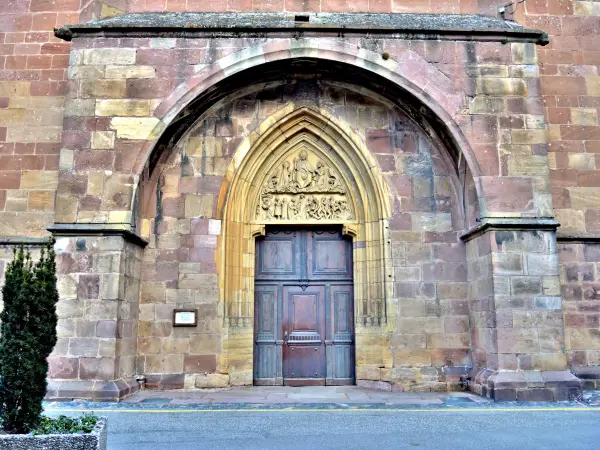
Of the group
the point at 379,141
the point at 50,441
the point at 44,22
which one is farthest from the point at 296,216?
the point at 50,441

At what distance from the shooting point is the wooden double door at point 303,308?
29.8 ft

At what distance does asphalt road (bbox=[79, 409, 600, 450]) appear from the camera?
5121 millimetres

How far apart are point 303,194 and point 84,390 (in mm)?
4577

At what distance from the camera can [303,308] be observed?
930cm

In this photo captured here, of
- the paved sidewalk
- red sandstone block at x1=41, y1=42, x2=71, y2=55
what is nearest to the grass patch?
the paved sidewalk

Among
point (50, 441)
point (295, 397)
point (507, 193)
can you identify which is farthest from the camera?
point (507, 193)

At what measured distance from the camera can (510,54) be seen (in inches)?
343

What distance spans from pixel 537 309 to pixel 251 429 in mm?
4492

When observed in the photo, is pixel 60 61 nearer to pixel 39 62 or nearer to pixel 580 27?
pixel 39 62

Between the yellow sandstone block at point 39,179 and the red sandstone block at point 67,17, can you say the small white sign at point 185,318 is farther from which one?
the red sandstone block at point 67,17

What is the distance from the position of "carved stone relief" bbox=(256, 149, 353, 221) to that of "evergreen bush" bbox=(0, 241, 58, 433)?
5.24 metres

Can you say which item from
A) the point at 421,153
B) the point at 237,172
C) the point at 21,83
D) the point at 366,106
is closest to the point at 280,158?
A: the point at 237,172

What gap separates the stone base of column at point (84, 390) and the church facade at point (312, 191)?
0.03 metres

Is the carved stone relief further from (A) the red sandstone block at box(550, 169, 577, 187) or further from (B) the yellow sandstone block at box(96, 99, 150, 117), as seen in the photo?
(A) the red sandstone block at box(550, 169, 577, 187)
